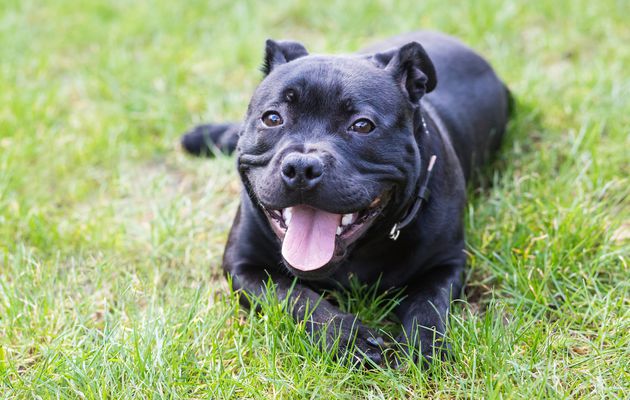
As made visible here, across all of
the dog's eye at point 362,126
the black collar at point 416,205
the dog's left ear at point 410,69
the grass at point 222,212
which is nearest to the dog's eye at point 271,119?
the dog's eye at point 362,126

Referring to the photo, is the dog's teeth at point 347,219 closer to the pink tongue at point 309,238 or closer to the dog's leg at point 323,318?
the pink tongue at point 309,238

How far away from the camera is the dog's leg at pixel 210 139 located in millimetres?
5301

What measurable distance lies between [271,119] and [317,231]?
0.56m

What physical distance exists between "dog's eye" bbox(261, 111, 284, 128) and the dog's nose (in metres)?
0.39

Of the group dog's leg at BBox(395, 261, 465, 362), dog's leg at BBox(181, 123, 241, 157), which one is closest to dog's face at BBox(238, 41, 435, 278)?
dog's leg at BBox(395, 261, 465, 362)

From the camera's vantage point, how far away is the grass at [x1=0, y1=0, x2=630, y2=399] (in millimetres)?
3088

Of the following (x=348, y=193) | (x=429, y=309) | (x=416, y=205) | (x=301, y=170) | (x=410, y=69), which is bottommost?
(x=429, y=309)

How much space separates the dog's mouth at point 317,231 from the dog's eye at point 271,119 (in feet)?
1.27

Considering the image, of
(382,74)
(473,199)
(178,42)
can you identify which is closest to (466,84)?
(473,199)

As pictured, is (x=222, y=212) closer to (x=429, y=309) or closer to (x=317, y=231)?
(x=317, y=231)

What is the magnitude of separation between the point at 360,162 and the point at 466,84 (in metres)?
1.80

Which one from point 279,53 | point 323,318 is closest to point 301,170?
point 323,318

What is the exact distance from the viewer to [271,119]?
3.48 metres

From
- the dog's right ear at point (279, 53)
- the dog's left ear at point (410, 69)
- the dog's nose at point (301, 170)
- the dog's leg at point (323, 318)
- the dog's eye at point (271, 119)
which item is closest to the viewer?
the dog's nose at point (301, 170)
